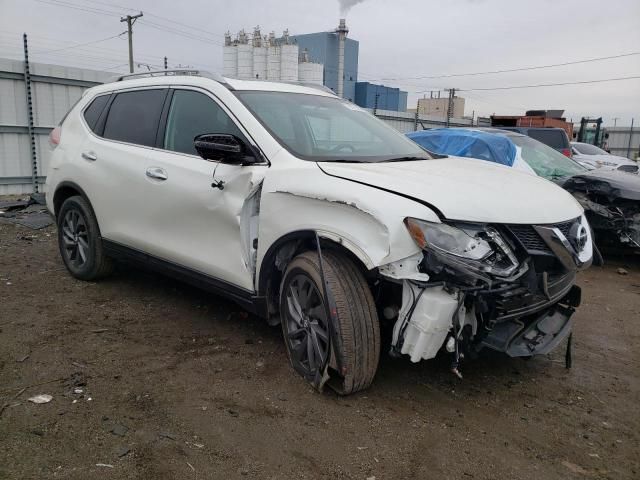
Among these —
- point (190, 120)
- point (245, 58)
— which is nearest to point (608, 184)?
point (190, 120)

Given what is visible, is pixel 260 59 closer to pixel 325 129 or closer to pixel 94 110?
pixel 94 110

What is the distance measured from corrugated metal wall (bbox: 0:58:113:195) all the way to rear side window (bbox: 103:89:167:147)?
6.12 meters

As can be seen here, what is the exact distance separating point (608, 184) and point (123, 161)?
17.0 feet

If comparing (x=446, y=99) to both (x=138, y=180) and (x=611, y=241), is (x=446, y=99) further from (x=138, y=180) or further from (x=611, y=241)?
(x=138, y=180)

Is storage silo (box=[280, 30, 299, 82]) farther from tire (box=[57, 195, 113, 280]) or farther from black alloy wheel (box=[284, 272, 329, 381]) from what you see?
black alloy wheel (box=[284, 272, 329, 381])

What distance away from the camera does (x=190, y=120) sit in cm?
386

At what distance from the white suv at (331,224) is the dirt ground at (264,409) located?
34 centimetres

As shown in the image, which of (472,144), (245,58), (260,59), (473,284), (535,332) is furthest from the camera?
(245,58)

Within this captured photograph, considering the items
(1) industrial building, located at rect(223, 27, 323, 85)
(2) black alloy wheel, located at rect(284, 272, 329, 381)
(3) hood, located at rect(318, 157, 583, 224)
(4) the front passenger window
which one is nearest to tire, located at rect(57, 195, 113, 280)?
(4) the front passenger window

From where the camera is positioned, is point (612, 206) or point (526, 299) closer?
point (526, 299)

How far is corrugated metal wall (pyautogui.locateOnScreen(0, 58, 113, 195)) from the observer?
10.1m

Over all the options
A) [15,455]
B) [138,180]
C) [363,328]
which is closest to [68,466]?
→ [15,455]

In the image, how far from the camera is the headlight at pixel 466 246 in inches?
98.9

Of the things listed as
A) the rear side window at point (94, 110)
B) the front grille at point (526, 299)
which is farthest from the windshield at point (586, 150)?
the rear side window at point (94, 110)
